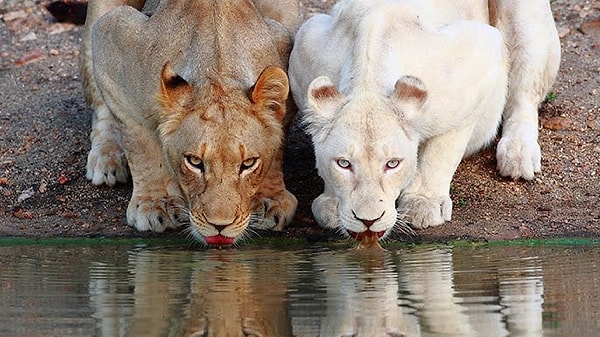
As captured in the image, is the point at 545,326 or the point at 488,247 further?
the point at 488,247

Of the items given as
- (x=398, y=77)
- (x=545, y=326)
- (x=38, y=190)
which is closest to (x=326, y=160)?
(x=398, y=77)

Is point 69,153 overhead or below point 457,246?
below

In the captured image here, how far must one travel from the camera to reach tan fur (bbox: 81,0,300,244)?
6859mm

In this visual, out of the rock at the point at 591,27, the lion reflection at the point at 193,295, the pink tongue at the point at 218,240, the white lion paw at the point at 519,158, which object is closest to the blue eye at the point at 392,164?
the lion reflection at the point at 193,295

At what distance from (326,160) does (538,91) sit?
2.13 m

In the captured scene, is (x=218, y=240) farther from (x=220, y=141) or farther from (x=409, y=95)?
(x=409, y=95)

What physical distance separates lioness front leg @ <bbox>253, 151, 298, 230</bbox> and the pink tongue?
0.39 m

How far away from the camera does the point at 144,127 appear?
759 cm

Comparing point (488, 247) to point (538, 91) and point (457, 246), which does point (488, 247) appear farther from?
point (538, 91)

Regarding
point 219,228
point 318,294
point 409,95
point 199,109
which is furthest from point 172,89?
point 318,294

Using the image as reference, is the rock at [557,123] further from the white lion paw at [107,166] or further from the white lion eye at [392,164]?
the white lion paw at [107,166]

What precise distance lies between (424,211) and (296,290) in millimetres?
1525

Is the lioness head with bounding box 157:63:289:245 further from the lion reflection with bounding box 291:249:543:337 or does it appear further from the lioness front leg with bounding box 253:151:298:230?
the lion reflection with bounding box 291:249:543:337

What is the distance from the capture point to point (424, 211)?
7207 millimetres
